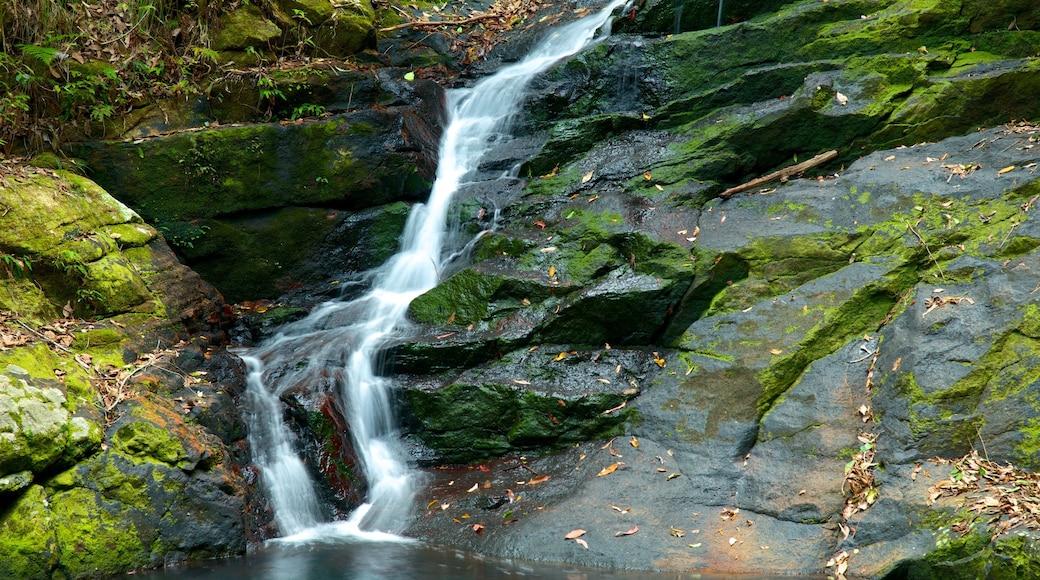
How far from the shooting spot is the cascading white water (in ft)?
22.0

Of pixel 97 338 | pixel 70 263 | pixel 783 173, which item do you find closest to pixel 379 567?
pixel 97 338

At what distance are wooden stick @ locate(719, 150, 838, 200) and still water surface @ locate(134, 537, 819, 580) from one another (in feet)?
14.8

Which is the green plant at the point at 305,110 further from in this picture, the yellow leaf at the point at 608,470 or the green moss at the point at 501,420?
the yellow leaf at the point at 608,470

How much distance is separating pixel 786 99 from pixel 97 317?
26.3 feet

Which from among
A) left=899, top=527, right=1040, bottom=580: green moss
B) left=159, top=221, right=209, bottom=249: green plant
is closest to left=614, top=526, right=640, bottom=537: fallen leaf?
left=899, top=527, right=1040, bottom=580: green moss

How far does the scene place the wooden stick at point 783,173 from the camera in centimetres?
823

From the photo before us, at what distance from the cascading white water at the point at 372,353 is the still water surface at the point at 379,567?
577mm

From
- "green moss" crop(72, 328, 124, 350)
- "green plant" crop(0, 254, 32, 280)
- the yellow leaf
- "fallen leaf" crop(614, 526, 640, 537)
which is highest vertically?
"green plant" crop(0, 254, 32, 280)

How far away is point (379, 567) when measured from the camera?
5484 mm

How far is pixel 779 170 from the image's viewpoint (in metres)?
8.41

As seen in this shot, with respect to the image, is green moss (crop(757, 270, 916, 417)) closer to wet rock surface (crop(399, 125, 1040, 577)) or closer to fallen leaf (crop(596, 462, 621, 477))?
wet rock surface (crop(399, 125, 1040, 577))

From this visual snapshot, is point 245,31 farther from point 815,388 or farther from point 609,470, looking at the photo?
point 815,388

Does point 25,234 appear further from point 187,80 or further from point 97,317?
point 187,80

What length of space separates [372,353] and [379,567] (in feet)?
8.82
